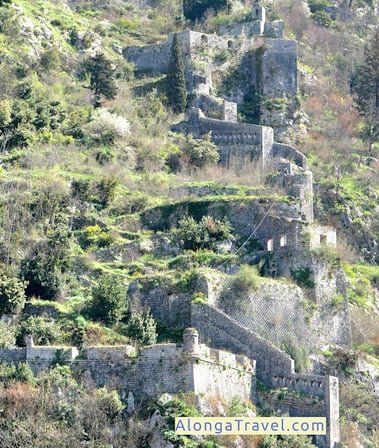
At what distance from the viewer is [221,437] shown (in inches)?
2376

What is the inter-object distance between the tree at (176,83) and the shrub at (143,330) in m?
23.4

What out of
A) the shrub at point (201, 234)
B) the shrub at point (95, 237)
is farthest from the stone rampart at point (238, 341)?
the shrub at point (95, 237)

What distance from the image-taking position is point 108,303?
66375mm

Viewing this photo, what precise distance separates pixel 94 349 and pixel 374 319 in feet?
57.7

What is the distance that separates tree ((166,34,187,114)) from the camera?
87.2 m

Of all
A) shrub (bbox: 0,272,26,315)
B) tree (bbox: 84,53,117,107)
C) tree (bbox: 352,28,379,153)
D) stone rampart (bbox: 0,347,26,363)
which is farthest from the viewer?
tree (bbox: 352,28,379,153)

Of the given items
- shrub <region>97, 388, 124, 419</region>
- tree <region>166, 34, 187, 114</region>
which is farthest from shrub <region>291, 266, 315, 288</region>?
tree <region>166, 34, 187, 114</region>

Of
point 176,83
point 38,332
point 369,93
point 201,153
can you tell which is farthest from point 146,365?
point 369,93

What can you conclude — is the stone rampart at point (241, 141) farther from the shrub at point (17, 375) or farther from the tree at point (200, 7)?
the shrub at point (17, 375)

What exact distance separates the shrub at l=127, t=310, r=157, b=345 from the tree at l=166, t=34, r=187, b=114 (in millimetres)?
23423

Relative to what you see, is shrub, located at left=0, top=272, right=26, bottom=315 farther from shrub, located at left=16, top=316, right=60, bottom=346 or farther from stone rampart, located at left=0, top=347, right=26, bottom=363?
stone rampart, located at left=0, top=347, right=26, bottom=363

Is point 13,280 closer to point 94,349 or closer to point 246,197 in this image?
point 94,349

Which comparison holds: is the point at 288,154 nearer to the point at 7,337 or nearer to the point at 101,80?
the point at 101,80

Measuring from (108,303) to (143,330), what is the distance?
2098mm
